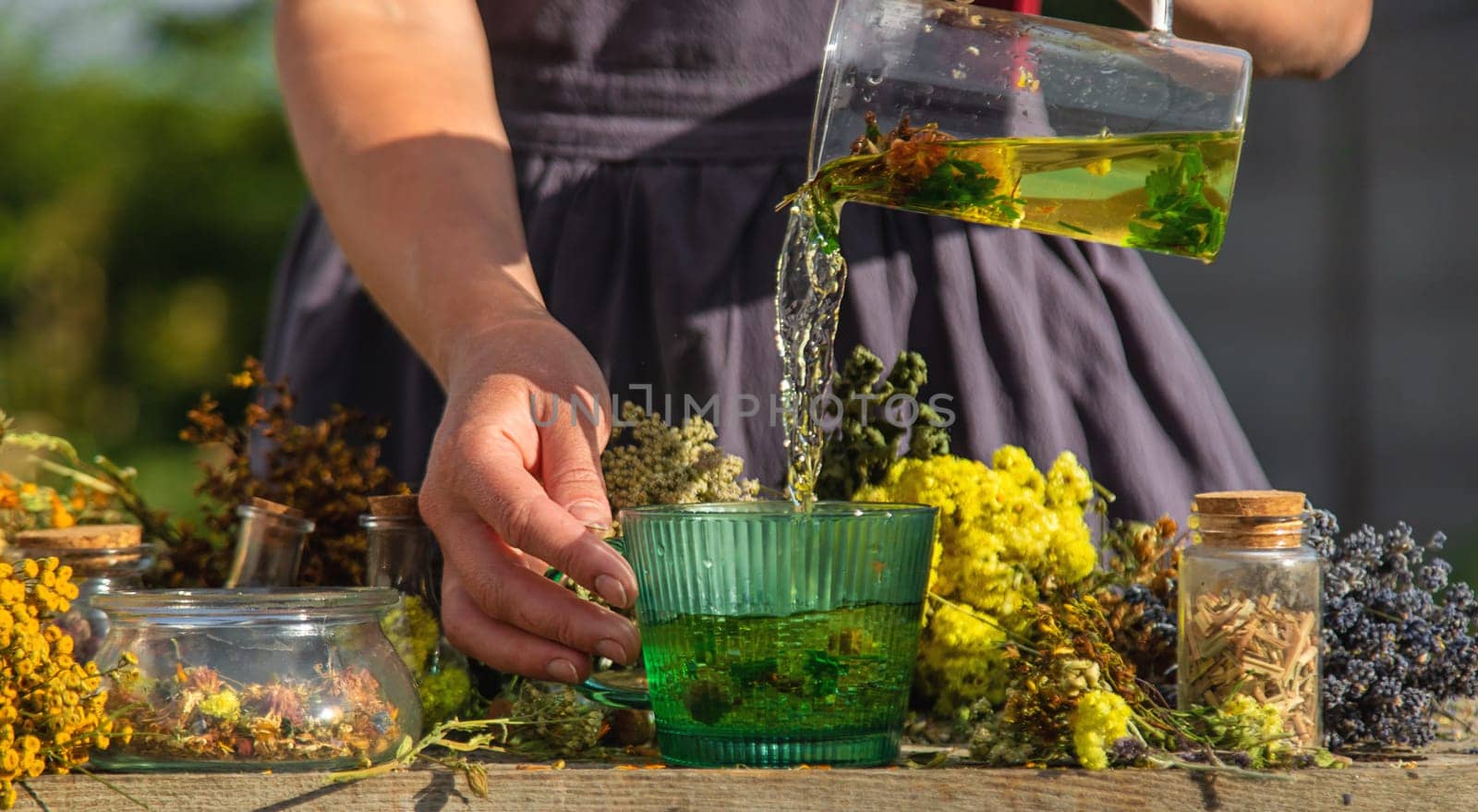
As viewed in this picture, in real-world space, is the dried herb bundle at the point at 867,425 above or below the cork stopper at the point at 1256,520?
above

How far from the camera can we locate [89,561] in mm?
1235

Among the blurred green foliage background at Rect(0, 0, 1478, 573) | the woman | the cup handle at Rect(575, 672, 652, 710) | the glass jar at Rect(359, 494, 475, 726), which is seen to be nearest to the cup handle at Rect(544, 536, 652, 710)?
the cup handle at Rect(575, 672, 652, 710)

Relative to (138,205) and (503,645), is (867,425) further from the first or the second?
(138,205)

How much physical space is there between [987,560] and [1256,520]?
21 centimetres

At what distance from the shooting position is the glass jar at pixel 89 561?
1.21 m

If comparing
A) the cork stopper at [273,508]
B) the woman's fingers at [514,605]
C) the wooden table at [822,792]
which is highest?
the cork stopper at [273,508]

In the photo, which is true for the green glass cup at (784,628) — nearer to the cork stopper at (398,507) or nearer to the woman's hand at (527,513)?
the woman's hand at (527,513)

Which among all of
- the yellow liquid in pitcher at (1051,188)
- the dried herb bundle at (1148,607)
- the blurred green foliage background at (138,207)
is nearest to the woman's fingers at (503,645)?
the yellow liquid in pitcher at (1051,188)

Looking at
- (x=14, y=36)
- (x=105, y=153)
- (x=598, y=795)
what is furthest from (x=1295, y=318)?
(x=598, y=795)

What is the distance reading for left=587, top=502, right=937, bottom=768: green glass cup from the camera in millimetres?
1020

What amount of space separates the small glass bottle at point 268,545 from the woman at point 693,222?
28 centimetres

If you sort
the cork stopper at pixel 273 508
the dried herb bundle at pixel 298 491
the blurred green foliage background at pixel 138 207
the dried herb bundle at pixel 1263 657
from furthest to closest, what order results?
the blurred green foliage background at pixel 138 207 < the dried herb bundle at pixel 298 491 < the cork stopper at pixel 273 508 < the dried herb bundle at pixel 1263 657

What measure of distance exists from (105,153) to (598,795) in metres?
5.79

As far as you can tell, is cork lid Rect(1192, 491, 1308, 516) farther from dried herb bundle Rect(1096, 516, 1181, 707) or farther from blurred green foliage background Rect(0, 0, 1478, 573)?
blurred green foliage background Rect(0, 0, 1478, 573)
